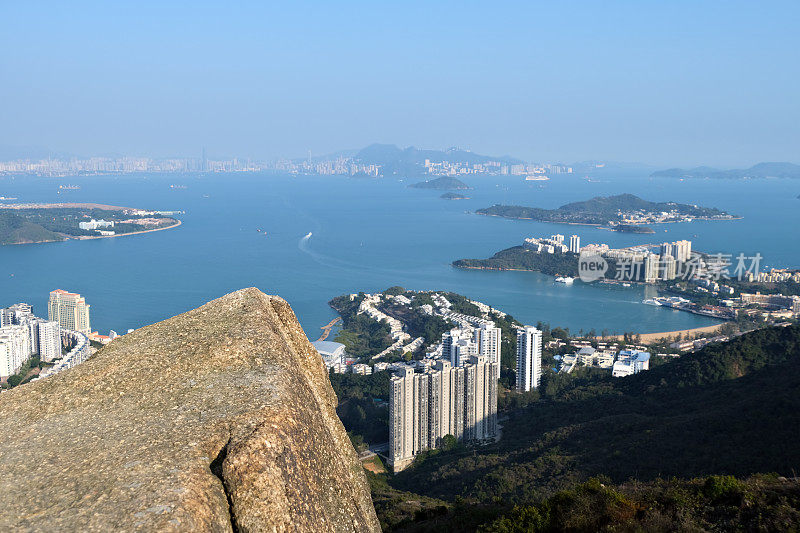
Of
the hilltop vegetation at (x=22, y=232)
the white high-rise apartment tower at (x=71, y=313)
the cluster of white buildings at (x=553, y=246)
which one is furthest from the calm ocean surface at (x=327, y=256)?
the cluster of white buildings at (x=553, y=246)

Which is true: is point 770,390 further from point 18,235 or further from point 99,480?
point 18,235

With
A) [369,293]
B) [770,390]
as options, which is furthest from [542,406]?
[369,293]

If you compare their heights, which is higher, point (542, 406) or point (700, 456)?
point (700, 456)

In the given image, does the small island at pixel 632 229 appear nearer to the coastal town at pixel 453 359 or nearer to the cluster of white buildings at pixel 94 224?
the coastal town at pixel 453 359

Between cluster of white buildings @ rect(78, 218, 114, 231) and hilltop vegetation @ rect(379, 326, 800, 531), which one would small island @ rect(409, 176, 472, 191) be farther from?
hilltop vegetation @ rect(379, 326, 800, 531)

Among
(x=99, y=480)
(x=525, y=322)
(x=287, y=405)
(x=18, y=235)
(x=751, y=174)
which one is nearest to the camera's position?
(x=99, y=480)

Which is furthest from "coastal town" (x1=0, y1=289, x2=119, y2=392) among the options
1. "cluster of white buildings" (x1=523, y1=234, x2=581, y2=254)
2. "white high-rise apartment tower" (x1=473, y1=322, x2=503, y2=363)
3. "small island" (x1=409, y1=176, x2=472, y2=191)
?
"small island" (x1=409, y1=176, x2=472, y2=191)
